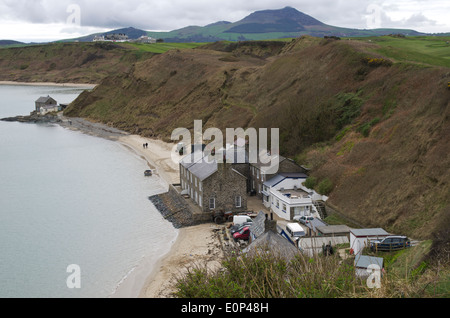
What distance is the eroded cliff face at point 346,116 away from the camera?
1246 inches

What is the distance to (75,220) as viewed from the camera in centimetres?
4119

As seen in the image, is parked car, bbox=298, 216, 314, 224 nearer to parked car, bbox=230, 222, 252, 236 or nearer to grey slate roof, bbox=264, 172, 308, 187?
parked car, bbox=230, 222, 252, 236

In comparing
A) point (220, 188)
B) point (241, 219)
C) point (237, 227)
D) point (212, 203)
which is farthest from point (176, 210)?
point (237, 227)

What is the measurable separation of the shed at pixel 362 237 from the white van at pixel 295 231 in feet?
13.7

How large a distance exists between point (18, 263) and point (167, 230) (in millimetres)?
11168

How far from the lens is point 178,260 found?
99.9ft

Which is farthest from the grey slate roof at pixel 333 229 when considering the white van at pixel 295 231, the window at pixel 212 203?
the window at pixel 212 203

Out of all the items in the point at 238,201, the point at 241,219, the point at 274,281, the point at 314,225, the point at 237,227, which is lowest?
the point at 237,227

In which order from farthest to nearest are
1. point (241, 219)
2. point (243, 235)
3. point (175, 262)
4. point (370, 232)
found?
point (241, 219)
point (243, 235)
point (175, 262)
point (370, 232)

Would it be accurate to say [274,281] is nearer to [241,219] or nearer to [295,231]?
[295,231]

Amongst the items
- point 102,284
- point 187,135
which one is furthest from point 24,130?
point 102,284

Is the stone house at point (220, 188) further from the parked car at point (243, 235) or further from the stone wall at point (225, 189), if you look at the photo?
the parked car at point (243, 235)

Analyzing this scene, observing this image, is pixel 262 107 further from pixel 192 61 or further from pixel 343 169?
pixel 192 61

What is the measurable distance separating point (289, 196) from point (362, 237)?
10.8 metres
